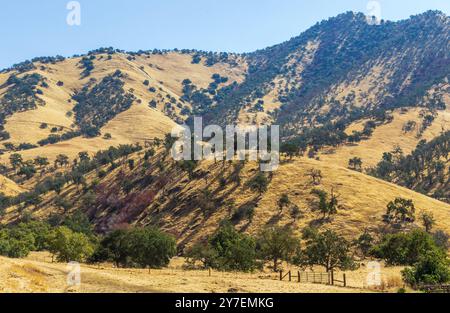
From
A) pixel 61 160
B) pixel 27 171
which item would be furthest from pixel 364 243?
pixel 61 160

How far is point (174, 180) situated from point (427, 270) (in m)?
88.3

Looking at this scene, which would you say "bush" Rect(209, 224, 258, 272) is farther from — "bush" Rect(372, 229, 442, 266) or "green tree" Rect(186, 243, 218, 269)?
"bush" Rect(372, 229, 442, 266)

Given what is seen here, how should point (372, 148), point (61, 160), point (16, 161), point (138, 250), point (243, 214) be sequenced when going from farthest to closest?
point (61, 160) → point (16, 161) → point (372, 148) → point (243, 214) → point (138, 250)

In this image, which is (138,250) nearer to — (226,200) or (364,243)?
(364,243)

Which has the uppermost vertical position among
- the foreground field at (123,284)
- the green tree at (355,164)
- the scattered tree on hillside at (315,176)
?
the green tree at (355,164)

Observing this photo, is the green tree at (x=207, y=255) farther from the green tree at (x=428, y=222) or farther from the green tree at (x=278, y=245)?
the green tree at (x=428, y=222)

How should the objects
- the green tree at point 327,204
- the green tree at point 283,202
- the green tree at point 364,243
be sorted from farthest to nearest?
the green tree at point 283,202 < the green tree at point 327,204 < the green tree at point 364,243

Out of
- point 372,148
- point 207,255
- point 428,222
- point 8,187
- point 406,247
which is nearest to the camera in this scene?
point 406,247

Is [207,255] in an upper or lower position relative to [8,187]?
lower

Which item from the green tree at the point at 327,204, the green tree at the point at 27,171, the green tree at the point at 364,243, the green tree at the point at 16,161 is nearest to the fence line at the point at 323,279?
the green tree at the point at 364,243

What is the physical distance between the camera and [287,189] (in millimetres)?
108250

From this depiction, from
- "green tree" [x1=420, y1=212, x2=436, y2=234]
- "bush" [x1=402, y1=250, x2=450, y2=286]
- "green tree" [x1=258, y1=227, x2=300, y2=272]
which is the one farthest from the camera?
"green tree" [x1=420, y1=212, x2=436, y2=234]

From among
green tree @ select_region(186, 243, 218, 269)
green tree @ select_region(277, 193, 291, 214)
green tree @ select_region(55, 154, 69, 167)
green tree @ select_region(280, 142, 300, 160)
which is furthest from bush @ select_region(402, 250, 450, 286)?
green tree @ select_region(55, 154, 69, 167)
